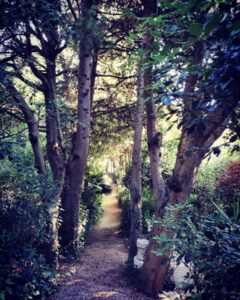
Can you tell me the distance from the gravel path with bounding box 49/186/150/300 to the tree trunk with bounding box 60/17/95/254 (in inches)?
26.3

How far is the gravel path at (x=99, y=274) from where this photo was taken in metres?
3.95

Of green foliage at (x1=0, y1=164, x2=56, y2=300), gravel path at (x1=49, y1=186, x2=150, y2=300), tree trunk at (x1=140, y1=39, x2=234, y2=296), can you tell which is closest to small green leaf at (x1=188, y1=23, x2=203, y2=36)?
tree trunk at (x1=140, y1=39, x2=234, y2=296)

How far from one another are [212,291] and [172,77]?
1.75 metres

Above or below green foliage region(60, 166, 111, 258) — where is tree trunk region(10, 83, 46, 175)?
above

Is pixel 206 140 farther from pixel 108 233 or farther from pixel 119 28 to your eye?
pixel 108 233

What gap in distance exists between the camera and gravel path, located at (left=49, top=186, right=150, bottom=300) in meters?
3.95

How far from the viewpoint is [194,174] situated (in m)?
3.60

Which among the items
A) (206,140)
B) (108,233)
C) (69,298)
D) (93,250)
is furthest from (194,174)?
(108,233)

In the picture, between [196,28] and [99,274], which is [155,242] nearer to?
[99,274]

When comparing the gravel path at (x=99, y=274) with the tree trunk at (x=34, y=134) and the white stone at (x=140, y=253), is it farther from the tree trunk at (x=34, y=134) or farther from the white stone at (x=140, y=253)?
the tree trunk at (x=34, y=134)

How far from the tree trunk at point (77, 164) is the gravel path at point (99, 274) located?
669 millimetres

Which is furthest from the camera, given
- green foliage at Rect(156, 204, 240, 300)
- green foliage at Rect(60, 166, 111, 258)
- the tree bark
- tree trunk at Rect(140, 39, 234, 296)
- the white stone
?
green foliage at Rect(60, 166, 111, 258)

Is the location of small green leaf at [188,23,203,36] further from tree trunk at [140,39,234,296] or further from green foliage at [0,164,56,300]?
green foliage at [0,164,56,300]

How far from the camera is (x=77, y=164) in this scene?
232 inches
